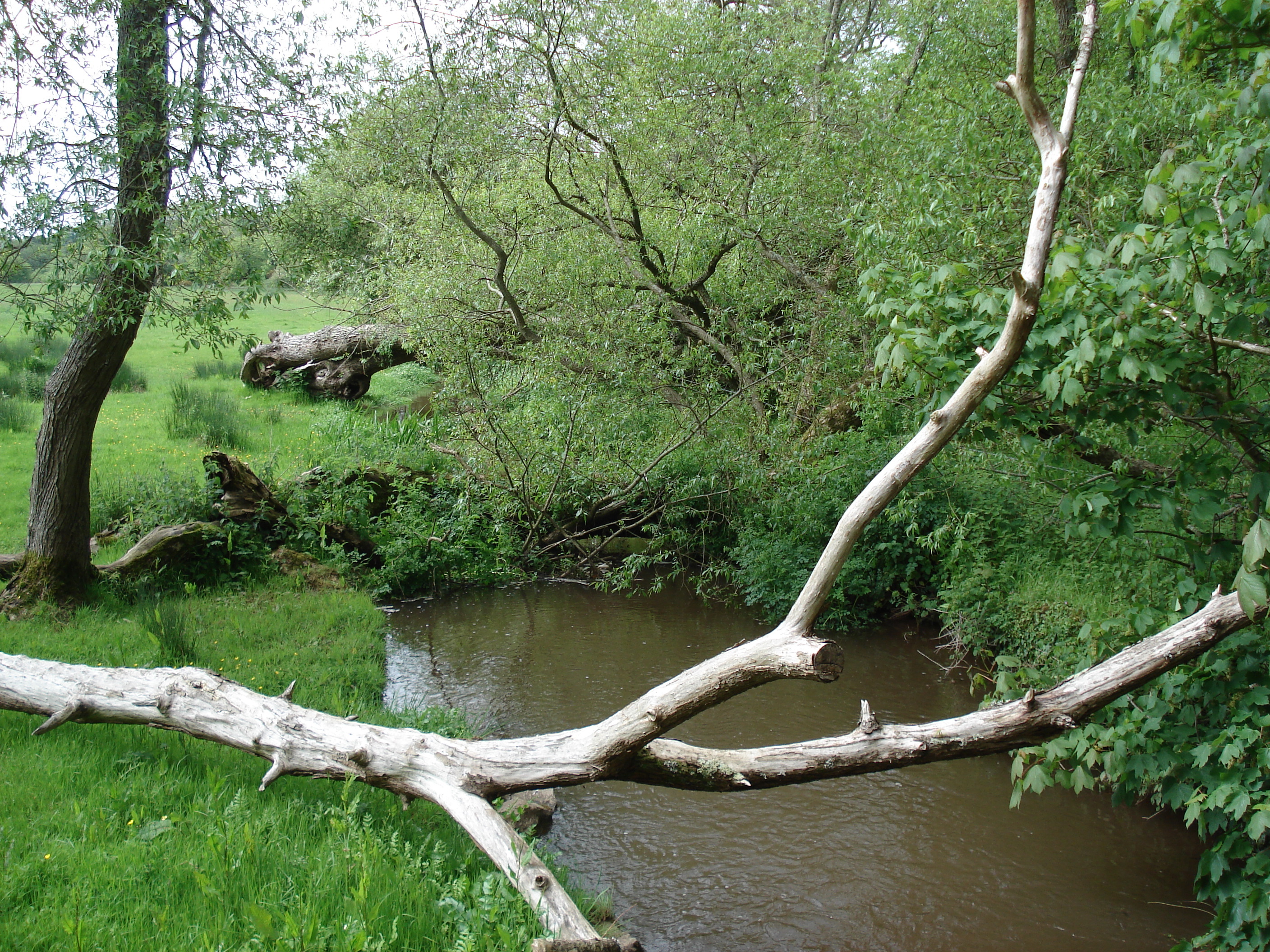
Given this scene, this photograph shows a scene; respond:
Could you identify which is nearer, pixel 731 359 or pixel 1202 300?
pixel 1202 300

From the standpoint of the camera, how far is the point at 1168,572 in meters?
6.06

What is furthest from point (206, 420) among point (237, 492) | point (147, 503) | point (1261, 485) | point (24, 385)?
point (1261, 485)

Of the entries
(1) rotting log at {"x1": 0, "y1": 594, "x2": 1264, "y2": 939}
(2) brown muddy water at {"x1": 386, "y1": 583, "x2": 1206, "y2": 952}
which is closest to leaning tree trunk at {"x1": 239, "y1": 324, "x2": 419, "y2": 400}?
(2) brown muddy water at {"x1": 386, "y1": 583, "x2": 1206, "y2": 952}

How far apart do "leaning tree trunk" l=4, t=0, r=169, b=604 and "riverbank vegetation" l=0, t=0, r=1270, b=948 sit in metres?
0.57

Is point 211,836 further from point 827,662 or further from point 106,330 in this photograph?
point 106,330

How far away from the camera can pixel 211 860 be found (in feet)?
11.3

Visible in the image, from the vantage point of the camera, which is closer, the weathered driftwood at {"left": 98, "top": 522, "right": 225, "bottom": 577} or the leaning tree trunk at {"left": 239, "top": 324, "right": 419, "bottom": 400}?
the weathered driftwood at {"left": 98, "top": 522, "right": 225, "bottom": 577}

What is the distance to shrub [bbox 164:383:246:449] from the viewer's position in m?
12.3

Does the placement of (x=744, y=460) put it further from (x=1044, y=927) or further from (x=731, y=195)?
(x=1044, y=927)

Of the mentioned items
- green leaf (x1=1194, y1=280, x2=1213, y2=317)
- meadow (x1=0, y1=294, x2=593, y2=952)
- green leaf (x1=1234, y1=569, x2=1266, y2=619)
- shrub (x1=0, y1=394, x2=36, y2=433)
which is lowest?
meadow (x1=0, y1=294, x2=593, y2=952)

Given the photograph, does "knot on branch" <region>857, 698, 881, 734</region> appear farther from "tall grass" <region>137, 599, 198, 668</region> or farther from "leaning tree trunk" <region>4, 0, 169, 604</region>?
"leaning tree trunk" <region>4, 0, 169, 604</region>

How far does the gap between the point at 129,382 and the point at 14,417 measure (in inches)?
151

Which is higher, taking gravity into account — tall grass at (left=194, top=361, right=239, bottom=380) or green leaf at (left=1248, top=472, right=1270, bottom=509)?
tall grass at (left=194, top=361, right=239, bottom=380)

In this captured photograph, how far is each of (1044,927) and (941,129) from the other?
20.5ft
